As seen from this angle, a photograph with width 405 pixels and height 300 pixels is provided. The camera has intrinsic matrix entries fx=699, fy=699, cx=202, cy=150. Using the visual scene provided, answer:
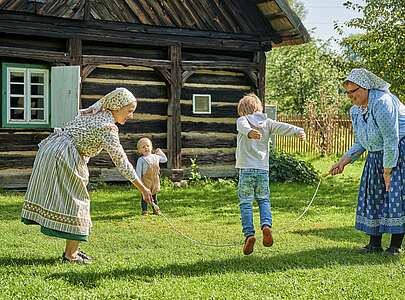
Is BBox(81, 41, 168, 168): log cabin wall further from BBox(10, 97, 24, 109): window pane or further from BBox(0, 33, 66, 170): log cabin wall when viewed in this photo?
BBox(10, 97, 24, 109): window pane

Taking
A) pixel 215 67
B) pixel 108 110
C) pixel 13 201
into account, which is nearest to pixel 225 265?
pixel 108 110

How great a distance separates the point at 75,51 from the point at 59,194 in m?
8.15

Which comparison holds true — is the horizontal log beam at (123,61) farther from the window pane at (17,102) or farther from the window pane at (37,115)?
the window pane at (17,102)

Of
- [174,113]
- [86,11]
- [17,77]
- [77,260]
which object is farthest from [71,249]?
[174,113]

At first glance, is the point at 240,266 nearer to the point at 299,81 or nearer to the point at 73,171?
the point at 73,171

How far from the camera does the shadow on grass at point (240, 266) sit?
6039 millimetres

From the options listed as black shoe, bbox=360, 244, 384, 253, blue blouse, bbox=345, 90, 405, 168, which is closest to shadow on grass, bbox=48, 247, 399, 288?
black shoe, bbox=360, 244, 384, 253

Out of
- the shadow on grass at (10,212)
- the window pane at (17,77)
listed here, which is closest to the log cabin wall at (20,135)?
the window pane at (17,77)

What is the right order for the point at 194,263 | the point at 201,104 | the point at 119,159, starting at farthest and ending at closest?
the point at 201,104, the point at 194,263, the point at 119,159

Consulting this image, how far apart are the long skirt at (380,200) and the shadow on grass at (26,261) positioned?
328 centimetres

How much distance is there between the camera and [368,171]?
24.8 ft

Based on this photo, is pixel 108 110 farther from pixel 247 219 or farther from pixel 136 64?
pixel 136 64

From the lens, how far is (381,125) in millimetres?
7129

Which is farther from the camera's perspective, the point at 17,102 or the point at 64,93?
the point at 17,102
